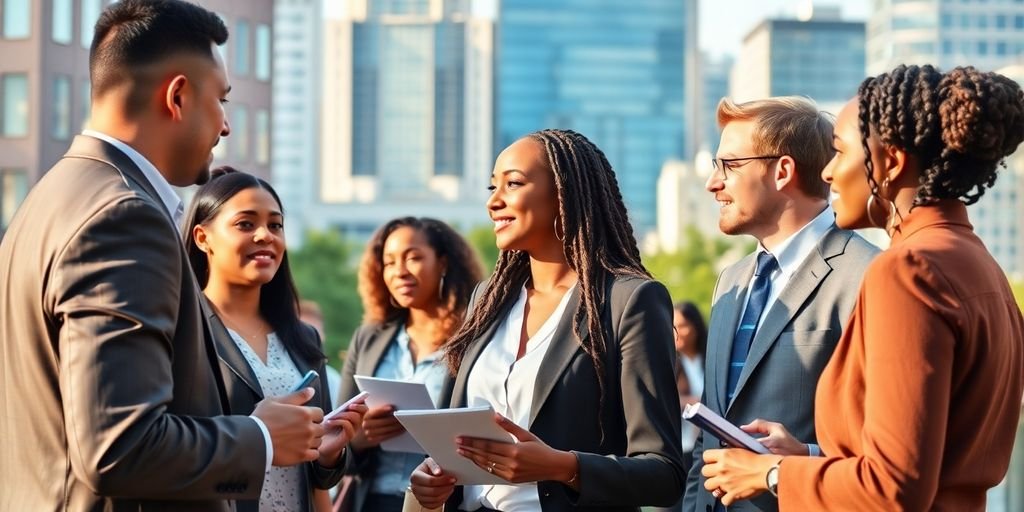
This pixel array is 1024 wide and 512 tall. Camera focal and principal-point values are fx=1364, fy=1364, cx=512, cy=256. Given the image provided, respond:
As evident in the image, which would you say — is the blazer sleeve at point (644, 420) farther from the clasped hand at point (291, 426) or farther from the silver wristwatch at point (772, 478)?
the clasped hand at point (291, 426)

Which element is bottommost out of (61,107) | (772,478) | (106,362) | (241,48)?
(772,478)

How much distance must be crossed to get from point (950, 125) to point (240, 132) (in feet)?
139

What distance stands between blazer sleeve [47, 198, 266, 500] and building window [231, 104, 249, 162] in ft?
137

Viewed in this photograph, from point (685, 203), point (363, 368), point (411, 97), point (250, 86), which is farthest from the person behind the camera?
point (411, 97)

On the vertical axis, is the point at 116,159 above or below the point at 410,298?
above

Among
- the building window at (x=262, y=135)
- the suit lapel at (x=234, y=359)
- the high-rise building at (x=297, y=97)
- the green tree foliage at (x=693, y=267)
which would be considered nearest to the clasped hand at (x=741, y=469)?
the suit lapel at (x=234, y=359)

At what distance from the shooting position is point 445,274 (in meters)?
6.47

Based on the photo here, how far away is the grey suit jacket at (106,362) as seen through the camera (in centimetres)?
265

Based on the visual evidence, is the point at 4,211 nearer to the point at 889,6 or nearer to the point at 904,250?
the point at 904,250

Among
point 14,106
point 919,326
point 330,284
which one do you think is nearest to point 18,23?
point 14,106

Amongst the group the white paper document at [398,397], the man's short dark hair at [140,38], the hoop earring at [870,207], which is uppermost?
the man's short dark hair at [140,38]

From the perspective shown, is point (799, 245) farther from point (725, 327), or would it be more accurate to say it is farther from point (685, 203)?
point (685, 203)

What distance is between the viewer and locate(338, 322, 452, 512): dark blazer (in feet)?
18.7

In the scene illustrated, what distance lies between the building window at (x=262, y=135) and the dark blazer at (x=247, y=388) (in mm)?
41028
